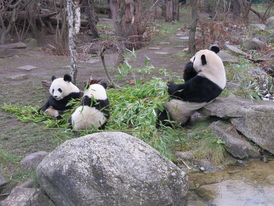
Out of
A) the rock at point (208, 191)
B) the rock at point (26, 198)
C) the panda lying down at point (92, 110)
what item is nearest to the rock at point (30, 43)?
the panda lying down at point (92, 110)

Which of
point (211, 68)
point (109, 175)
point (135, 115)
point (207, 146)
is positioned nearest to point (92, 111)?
point (135, 115)

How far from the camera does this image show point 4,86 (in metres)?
6.55

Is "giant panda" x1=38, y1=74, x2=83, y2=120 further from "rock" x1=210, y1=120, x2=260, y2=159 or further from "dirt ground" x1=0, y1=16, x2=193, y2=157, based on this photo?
"rock" x1=210, y1=120, x2=260, y2=159

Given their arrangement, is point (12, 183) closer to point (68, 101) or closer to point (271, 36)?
point (68, 101)

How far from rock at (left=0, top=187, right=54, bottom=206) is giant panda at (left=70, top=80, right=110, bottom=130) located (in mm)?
1256

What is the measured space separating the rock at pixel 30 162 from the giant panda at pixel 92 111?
75cm

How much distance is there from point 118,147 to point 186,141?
1.55m

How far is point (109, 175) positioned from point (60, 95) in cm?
211

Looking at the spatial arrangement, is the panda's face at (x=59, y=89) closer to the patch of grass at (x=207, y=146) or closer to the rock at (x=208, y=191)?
the patch of grass at (x=207, y=146)

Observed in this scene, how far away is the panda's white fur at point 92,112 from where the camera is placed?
157 inches

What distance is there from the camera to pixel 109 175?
2703 millimetres

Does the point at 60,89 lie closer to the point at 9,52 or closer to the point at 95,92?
the point at 95,92

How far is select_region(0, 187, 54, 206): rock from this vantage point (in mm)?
2773

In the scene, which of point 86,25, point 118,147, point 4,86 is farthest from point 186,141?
point 86,25
